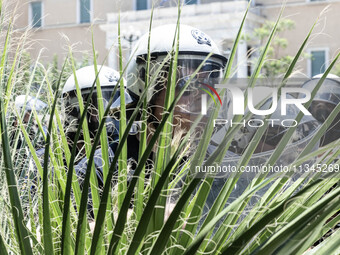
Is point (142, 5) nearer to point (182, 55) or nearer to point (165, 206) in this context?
point (182, 55)

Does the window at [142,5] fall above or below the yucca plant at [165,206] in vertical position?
below

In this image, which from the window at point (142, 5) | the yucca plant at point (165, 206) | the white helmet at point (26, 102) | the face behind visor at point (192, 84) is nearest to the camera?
the yucca plant at point (165, 206)

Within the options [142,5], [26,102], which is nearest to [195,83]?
[26,102]

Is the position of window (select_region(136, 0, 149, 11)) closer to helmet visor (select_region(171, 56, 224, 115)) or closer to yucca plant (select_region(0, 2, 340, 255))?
helmet visor (select_region(171, 56, 224, 115))

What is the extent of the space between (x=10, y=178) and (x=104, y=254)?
0.63 ft

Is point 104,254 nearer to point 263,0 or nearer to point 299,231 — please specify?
point 299,231

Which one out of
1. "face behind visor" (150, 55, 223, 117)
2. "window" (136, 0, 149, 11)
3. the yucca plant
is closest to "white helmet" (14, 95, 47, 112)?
the yucca plant

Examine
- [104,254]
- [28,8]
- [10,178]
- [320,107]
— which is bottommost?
[28,8]

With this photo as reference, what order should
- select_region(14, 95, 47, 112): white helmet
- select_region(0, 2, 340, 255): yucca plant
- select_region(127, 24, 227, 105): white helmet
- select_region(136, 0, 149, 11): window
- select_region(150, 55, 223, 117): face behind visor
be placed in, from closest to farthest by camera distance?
1. select_region(0, 2, 340, 255): yucca plant
2. select_region(14, 95, 47, 112): white helmet
3. select_region(150, 55, 223, 117): face behind visor
4. select_region(127, 24, 227, 105): white helmet
5. select_region(136, 0, 149, 11): window

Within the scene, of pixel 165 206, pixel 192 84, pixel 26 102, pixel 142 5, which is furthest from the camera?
pixel 142 5

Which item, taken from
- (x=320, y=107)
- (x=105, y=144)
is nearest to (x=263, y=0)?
(x=320, y=107)

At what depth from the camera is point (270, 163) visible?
47.2 inches

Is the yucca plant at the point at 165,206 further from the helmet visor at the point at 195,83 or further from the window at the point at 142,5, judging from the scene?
the window at the point at 142,5

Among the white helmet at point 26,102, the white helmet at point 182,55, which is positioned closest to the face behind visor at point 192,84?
the white helmet at point 182,55
